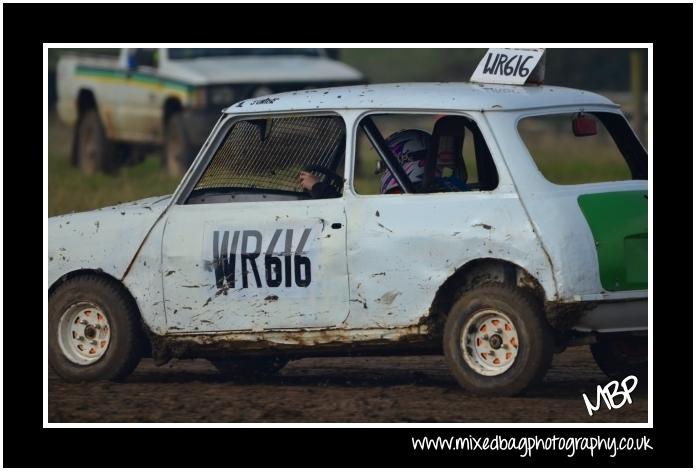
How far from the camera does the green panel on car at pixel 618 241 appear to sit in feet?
25.2

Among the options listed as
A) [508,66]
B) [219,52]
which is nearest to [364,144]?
[219,52]

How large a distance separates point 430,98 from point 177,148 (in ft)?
46.0

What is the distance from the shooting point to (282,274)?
8.32 m

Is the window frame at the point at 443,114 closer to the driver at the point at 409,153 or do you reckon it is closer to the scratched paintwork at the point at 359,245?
the scratched paintwork at the point at 359,245

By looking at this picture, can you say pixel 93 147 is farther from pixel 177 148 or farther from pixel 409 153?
pixel 409 153

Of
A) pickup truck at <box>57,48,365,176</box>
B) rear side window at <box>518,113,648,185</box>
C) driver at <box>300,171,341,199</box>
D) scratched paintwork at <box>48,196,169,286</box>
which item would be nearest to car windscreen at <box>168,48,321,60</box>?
pickup truck at <box>57,48,365,176</box>

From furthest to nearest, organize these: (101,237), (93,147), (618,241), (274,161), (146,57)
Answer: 1. (93,147)
2. (146,57)
3. (101,237)
4. (274,161)
5. (618,241)

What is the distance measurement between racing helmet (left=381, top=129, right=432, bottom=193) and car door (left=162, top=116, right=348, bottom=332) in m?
0.31

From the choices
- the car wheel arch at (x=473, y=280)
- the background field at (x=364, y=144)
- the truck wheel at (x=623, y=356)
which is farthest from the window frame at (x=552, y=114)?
the background field at (x=364, y=144)

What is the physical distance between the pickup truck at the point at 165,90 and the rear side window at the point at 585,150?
3.42m

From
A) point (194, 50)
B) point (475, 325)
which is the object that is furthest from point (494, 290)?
point (194, 50)

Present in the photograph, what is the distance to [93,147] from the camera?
2339cm

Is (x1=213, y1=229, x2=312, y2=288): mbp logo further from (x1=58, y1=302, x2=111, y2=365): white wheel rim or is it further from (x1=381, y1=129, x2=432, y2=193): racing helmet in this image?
(x1=58, y1=302, x2=111, y2=365): white wheel rim

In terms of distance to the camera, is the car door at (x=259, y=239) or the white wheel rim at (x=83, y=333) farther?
the white wheel rim at (x=83, y=333)
